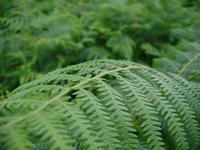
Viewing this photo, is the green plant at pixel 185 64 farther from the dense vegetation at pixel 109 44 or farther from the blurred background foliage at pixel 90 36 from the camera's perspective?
the blurred background foliage at pixel 90 36

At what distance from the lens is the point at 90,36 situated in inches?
119

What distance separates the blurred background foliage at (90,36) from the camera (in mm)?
2736

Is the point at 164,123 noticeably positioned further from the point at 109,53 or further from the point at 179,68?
the point at 109,53

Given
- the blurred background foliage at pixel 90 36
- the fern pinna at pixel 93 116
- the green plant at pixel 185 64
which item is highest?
the fern pinna at pixel 93 116

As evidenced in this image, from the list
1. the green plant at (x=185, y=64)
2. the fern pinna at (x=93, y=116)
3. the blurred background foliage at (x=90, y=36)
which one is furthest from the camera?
the blurred background foliage at (x=90, y=36)

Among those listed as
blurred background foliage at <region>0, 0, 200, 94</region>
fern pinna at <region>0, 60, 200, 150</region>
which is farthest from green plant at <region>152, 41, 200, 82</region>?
blurred background foliage at <region>0, 0, 200, 94</region>

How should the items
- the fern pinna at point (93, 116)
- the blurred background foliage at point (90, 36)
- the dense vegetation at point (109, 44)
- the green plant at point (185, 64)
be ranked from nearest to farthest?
the fern pinna at point (93, 116) → the dense vegetation at point (109, 44) → the green plant at point (185, 64) → the blurred background foliage at point (90, 36)

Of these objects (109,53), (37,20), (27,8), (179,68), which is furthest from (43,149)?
(27,8)

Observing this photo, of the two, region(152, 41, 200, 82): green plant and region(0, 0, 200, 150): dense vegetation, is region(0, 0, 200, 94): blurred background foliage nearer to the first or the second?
region(0, 0, 200, 150): dense vegetation

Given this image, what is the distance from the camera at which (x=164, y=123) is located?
1.46 m

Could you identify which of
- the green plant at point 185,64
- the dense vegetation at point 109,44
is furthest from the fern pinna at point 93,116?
the green plant at point 185,64

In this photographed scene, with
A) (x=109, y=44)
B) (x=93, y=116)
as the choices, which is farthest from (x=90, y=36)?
(x=93, y=116)

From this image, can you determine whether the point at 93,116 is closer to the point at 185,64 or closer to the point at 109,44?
the point at 185,64

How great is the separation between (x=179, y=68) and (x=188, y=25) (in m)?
1.30
